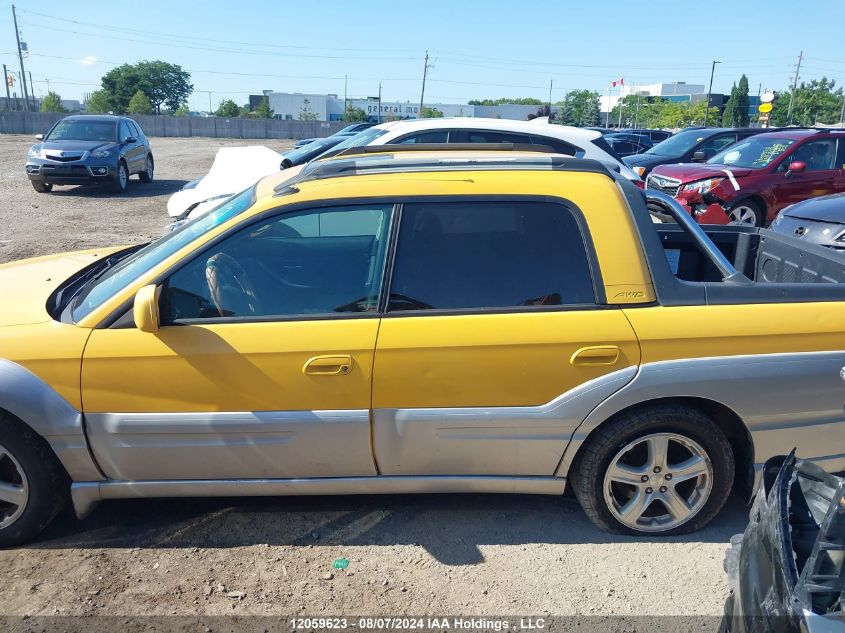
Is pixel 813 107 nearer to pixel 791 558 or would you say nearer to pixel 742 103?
pixel 742 103

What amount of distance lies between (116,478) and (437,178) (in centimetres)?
204

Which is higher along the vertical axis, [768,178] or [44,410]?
[768,178]

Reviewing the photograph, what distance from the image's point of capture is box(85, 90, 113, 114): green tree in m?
90.3

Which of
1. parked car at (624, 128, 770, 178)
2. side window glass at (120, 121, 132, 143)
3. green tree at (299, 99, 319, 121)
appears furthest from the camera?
green tree at (299, 99, 319, 121)

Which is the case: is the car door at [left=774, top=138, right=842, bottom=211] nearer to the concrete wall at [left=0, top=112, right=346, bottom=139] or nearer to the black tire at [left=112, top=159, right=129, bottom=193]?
the black tire at [left=112, top=159, right=129, bottom=193]

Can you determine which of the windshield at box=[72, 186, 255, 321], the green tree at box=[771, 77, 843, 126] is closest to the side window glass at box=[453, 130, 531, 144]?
the windshield at box=[72, 186, 255, 321]

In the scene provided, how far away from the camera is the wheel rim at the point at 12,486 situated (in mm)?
3170

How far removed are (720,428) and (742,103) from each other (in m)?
80.9

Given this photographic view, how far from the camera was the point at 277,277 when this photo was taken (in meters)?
3.27

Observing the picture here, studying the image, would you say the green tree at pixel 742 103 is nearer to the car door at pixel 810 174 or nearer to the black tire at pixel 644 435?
the car door at pixel 810 174

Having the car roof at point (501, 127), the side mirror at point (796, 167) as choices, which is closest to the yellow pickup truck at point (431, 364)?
the car roof at point (501, 127)

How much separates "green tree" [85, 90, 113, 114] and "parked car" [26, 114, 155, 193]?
81.5m

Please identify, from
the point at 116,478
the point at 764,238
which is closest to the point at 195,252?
the point at 116,478

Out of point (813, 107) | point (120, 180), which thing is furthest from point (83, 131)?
point (813, 107)
